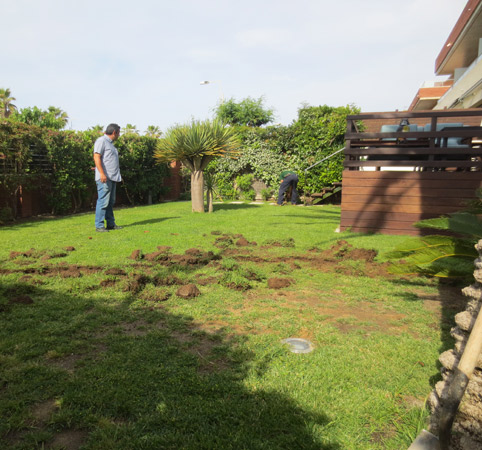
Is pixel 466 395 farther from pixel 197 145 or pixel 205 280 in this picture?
pixel 197 145

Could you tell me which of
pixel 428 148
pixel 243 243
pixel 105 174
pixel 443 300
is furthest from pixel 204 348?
pixel 428 148

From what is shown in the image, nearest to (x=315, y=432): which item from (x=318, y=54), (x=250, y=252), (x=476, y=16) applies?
(x=250, y=252)

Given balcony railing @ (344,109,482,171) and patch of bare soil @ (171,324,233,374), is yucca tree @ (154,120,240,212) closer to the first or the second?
balcony railing @ (344,109,482,171)

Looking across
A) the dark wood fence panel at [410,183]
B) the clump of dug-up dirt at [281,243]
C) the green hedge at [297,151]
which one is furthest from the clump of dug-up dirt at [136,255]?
the green hedge at [297,151]

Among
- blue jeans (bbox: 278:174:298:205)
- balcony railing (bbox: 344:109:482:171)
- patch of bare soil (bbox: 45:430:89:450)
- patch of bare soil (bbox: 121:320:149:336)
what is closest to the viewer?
patch of bare soil (bbox: 45:430:89:450)

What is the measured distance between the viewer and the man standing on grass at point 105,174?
8109 mm

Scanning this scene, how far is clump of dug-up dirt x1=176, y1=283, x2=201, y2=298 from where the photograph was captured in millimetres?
3938

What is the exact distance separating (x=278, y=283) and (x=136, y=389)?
7.98ft

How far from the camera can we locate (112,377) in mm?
2307

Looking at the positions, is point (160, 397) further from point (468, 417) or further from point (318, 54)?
point (318, 54)

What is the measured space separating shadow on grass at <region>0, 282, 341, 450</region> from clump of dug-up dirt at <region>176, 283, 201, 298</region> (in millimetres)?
611

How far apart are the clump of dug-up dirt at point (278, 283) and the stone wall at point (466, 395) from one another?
2.49 metres

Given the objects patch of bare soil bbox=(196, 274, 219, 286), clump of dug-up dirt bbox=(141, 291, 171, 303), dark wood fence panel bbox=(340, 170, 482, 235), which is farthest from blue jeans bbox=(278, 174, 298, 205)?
clump of dug-up dirt bbox=(141, 291, 171, 303)

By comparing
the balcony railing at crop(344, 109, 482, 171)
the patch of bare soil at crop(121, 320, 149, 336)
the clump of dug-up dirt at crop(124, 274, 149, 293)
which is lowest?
the patch of bare soil at crop(121, 320, 149, 336)
